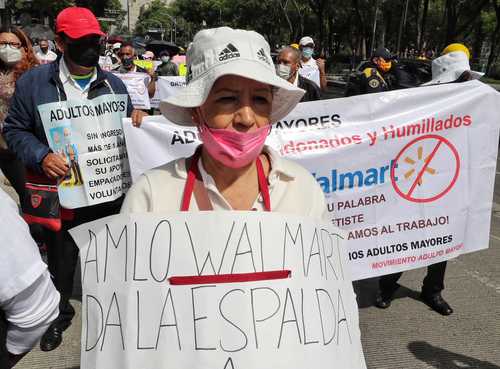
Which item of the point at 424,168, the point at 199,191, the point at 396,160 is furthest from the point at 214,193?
the point at 424,168

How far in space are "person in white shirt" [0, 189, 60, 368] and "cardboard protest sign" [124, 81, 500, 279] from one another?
6.30 ft

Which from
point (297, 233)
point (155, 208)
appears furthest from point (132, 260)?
point (297, 233)

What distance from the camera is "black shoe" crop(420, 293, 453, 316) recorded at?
3.94 m

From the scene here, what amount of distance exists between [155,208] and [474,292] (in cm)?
355

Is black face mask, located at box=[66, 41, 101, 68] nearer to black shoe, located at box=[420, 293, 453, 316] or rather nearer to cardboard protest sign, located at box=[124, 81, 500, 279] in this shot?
cardboard protest sign, located at box=[124, 81, 500, 279]

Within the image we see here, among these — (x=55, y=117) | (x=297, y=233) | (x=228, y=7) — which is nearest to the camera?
(x=297, y=233)

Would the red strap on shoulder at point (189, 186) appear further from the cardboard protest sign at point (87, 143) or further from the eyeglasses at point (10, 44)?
the eyeglasses at point (10, 44)

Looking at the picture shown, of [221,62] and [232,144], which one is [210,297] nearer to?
[232,144]

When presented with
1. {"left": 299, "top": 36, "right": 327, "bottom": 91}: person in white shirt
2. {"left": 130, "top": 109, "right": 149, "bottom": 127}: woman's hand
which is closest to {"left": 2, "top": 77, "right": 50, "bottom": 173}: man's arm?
{"left": 130, "top": 109, "right": 149, "bottom": 127}: woman's hand

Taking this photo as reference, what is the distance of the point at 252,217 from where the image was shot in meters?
1.48

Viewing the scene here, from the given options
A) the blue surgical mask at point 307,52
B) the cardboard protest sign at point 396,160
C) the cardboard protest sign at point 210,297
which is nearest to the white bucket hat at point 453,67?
the cardboard protest sign at point 396,160

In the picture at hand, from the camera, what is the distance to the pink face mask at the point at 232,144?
5.29 feet

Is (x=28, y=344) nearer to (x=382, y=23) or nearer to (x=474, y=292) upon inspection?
(x=474, y=292)

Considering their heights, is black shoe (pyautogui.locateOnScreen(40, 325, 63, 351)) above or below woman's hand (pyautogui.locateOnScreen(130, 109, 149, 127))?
below
